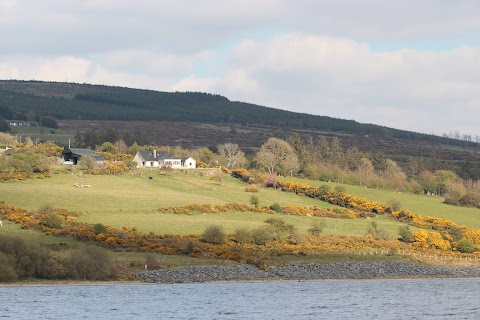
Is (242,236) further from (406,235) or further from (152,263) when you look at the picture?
(406,235)

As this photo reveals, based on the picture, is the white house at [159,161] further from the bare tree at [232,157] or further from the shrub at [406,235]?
the shrub at [406,235]

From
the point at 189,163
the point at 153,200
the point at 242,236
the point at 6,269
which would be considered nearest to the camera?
the point at 6,269

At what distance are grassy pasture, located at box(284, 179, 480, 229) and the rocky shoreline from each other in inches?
1365

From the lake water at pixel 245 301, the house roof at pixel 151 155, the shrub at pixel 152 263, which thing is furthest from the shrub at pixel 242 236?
the house roof at pixel 151 155

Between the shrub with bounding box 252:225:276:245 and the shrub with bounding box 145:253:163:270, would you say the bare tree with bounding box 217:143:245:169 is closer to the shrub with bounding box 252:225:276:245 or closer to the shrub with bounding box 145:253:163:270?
the shrub with bounding box 252:225:276:245

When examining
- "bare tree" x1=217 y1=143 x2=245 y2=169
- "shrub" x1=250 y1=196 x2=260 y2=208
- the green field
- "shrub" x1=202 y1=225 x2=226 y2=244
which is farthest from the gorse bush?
"bare tree" x1=217 y1=143 x2=245 y2=169

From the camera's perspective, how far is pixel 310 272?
91000mm

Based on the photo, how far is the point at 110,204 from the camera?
379 feet

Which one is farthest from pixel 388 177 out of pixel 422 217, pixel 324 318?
pixel 324 318

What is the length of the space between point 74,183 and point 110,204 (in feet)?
49.5

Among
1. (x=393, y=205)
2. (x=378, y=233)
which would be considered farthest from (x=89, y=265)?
(x=393, y=205)

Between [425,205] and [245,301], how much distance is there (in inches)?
3224

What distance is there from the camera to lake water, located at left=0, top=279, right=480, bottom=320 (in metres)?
62.9

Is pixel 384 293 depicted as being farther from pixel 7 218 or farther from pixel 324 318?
pixel 7 218
